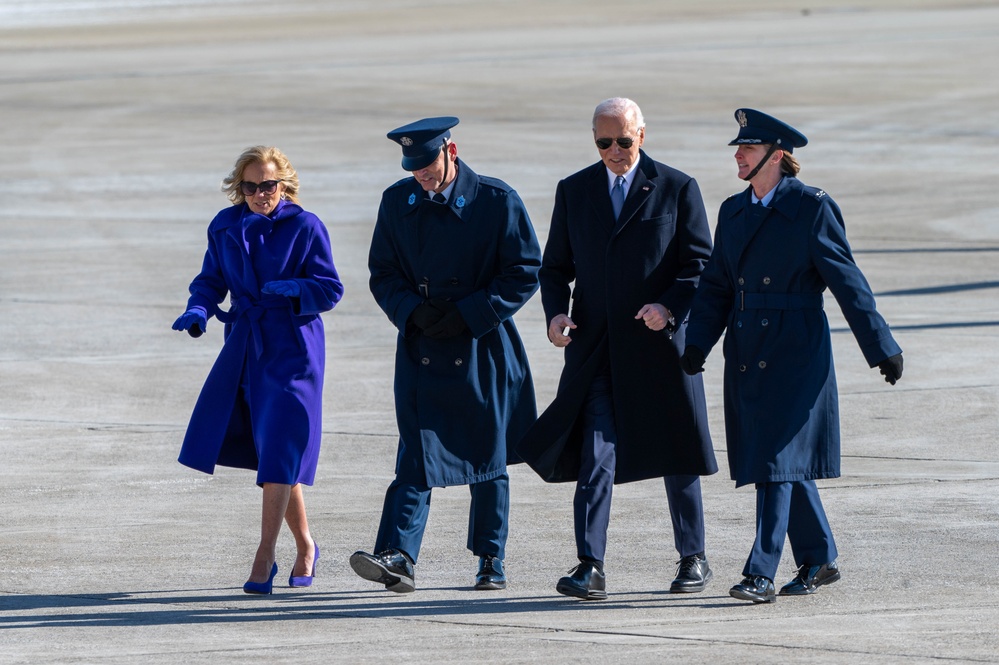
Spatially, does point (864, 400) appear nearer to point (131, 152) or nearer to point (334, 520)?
point (334, 520)

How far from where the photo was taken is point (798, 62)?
123ft

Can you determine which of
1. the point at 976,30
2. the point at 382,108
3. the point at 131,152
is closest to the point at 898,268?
the point at 131,152

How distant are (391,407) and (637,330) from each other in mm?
3697

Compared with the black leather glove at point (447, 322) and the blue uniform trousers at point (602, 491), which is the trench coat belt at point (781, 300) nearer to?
the blue uniform trousers at point (602, 491)

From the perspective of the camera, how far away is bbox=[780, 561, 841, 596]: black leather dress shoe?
6688mm

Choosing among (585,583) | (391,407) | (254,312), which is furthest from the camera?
(391,407)

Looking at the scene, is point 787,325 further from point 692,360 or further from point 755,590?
point 755,590

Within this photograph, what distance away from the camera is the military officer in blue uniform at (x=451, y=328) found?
6.88 metres

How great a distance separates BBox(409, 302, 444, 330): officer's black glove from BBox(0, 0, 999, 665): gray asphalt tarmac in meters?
0.97

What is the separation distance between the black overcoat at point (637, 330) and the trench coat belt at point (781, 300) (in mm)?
272

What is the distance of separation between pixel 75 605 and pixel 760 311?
2648mm

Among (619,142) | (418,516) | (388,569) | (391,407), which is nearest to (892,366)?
(619,142)

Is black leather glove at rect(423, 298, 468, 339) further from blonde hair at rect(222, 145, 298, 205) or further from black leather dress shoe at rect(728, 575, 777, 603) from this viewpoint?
Result: black leather dress shoe at rect(728, 575, 777, 603)

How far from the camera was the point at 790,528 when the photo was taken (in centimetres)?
682
